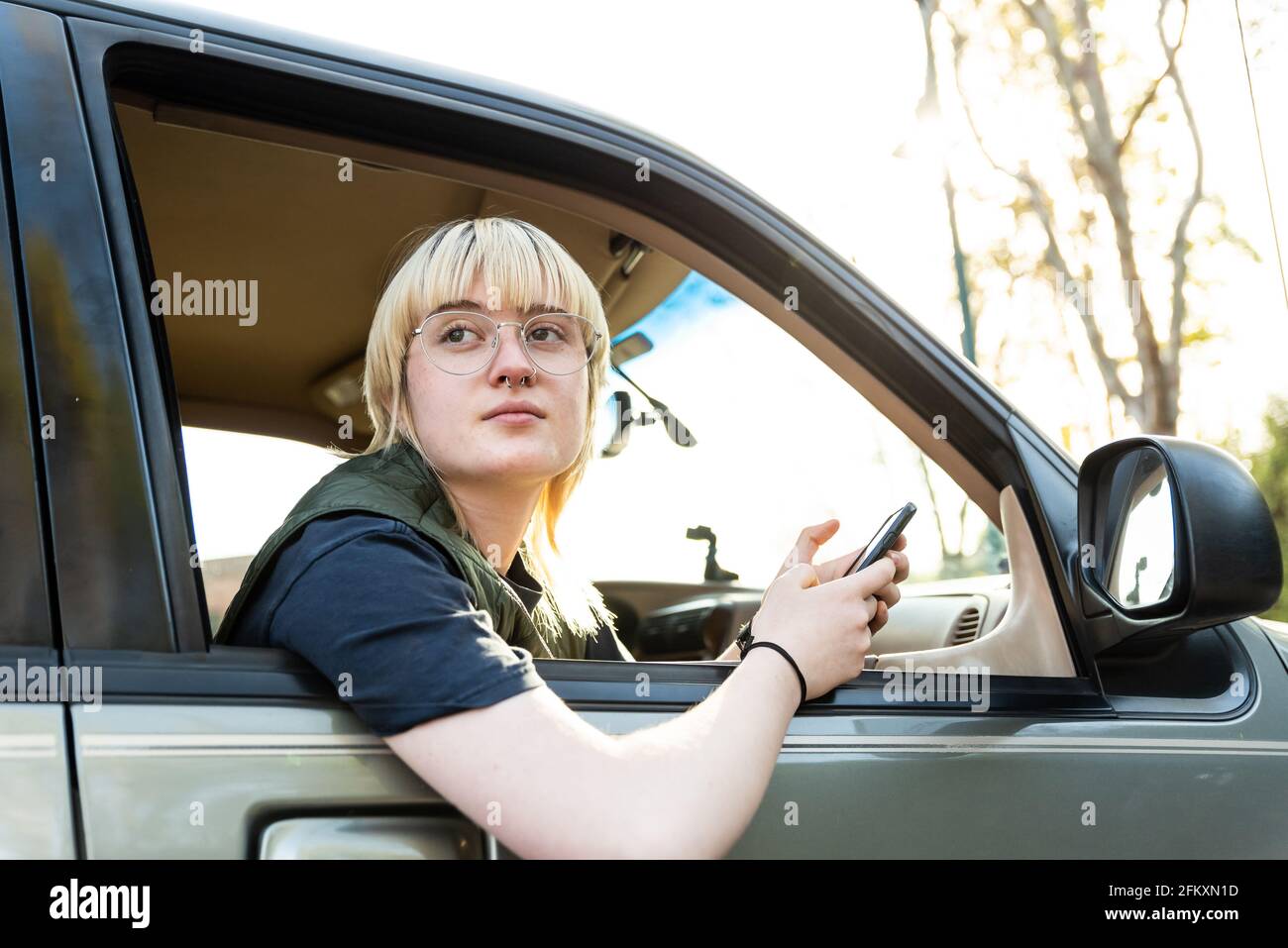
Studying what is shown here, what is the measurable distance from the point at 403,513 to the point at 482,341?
1.21 ft

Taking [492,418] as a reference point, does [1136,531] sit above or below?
below

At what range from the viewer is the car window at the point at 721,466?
2494 mm

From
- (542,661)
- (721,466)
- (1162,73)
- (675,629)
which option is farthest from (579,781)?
(1162,73)

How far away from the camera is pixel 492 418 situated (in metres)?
1.65

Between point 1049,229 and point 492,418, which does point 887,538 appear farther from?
point 1049,229

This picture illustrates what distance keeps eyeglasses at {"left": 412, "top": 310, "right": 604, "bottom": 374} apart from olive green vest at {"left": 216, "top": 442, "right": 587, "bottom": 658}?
0.15 m

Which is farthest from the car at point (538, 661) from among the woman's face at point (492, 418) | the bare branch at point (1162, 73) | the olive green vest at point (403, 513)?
the bare branch at point (1162, 73)

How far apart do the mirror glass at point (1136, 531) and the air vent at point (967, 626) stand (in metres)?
0.70

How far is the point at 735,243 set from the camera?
5.52 feet

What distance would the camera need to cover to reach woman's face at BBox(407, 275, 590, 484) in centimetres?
165

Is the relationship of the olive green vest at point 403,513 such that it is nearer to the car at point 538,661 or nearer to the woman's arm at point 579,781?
the car at point 538,661

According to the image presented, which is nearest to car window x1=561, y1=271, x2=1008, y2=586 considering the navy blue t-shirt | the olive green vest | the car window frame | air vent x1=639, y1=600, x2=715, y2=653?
air vent x1=639, y1=600, x2=715, y2=653
